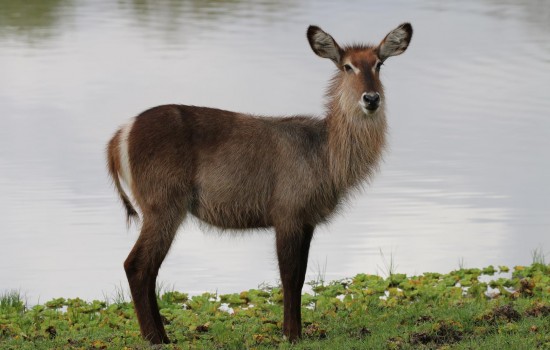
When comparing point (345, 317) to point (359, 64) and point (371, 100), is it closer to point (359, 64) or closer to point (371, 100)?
point (371, 100)

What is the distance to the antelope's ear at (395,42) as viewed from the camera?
24.5 feet

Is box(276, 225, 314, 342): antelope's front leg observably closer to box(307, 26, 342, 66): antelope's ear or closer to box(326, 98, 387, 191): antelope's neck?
box(326, 98, 387, 191): antelope's neck

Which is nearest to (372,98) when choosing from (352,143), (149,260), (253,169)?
(352,143)

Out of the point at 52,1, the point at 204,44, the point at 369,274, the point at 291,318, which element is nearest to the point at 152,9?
the point at 52,1

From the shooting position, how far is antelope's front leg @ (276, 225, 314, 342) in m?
7.24

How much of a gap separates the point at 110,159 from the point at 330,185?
1359 millimetres

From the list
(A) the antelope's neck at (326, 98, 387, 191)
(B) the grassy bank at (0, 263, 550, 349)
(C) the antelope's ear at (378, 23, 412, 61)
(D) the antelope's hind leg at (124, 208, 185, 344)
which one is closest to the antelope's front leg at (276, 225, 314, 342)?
(B) the grassy bank at (0, 263, 550, 349)

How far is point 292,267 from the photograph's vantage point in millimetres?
7273

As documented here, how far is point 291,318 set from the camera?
24.1 ft

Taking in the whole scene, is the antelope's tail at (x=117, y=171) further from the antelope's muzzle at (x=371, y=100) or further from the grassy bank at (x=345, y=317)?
the antelope's muzzle at (x=371, y=100)

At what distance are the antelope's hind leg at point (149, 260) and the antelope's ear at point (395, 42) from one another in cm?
152

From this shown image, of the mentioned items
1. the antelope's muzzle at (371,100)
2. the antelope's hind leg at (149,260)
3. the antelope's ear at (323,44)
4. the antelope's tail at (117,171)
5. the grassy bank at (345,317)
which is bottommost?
the grassy bank at (345,317)

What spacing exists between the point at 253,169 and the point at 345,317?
1.17 metres

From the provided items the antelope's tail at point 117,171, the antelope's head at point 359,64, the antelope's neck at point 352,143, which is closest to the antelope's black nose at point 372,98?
the antelope's head at point 359,64
